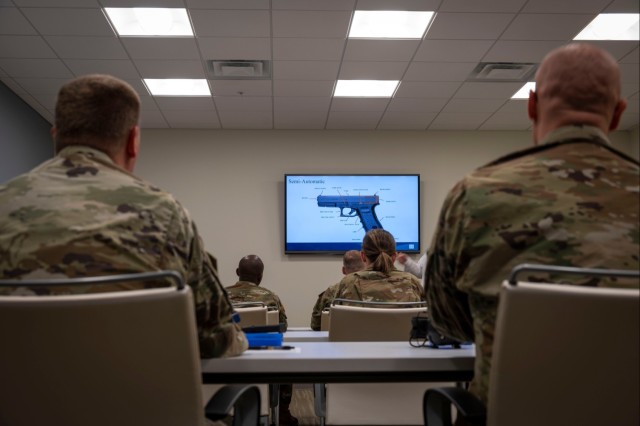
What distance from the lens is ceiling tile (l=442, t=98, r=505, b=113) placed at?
21.1 feet

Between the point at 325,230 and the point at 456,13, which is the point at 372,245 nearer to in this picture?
the point at 456,13

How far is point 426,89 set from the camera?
6059mm

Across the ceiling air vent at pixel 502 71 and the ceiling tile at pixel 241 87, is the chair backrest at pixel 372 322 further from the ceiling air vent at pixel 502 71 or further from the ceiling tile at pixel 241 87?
the ceiling tile at pixel 241 87

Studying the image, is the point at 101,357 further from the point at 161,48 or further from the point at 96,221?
the point at 161,48

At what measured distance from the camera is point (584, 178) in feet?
3.97

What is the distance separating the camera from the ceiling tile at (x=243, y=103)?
628cm

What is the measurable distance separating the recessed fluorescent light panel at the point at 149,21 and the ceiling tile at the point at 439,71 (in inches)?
83.8

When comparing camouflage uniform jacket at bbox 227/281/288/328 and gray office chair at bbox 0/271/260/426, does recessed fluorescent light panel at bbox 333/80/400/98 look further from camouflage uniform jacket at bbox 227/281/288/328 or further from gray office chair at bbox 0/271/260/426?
gray office chair at bbox 0/271/260/426

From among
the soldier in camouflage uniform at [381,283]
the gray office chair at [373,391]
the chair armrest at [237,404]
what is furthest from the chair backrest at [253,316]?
the chair armrest at [237,404]

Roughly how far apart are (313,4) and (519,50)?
6.61 feet

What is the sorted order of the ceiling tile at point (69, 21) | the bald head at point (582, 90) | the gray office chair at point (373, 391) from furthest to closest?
1. the ceiling tile at point (69, 21)
2. the gray office chair at point (373, 391)
3. the bald head at point (582, 90)

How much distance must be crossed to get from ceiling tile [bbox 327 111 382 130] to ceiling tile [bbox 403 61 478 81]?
46.6 inches

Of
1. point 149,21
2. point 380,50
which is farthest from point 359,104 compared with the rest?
point 149,21

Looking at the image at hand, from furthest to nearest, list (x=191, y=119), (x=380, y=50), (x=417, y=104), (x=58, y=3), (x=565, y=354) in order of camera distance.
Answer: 1. (x=191, y=119)
2. (x=417, y=104)
3. (x=380, y=50)
4. (x=58, y=3)
5. (x=565, y=354)
